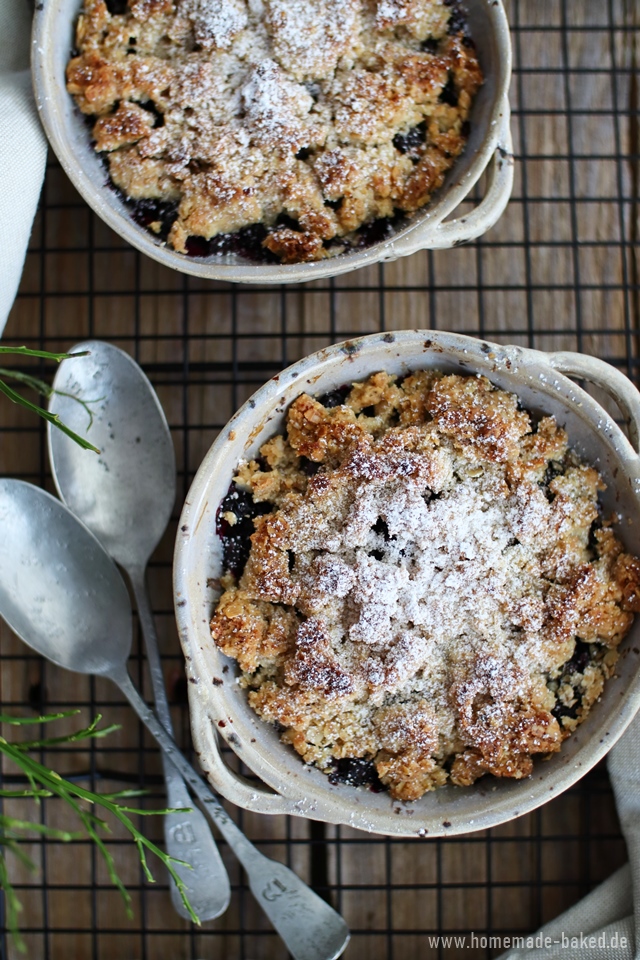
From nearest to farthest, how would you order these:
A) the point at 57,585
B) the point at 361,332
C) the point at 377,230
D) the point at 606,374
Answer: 1. the point at 606,374
2. the point at 377,230
3. the point at 57,585
4. the point at 361,332

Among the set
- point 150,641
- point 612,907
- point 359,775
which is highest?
point 150,641

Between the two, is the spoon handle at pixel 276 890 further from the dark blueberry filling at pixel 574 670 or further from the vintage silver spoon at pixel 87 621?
the dark blueberry filling at pixel 574 670

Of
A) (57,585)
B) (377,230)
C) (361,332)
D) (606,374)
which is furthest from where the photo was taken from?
(361,332)

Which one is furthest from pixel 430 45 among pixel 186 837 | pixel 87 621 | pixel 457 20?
pixel 186 837

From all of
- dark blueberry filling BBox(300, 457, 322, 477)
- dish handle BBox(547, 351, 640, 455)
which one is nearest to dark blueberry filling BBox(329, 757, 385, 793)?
dark blueberry filling BBox(300, 457, 322, 477)

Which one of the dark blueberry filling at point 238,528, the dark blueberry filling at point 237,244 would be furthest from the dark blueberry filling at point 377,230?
the dark blueberry filling at point 238,528

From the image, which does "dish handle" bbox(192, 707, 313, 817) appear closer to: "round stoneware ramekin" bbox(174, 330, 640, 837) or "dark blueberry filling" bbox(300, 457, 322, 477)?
"round stoneware ramekin" bbox(174, 330, 640, 837)

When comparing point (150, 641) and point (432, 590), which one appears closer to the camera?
point (432, 590)

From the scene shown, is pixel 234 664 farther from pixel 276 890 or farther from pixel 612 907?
pixel 612 907
